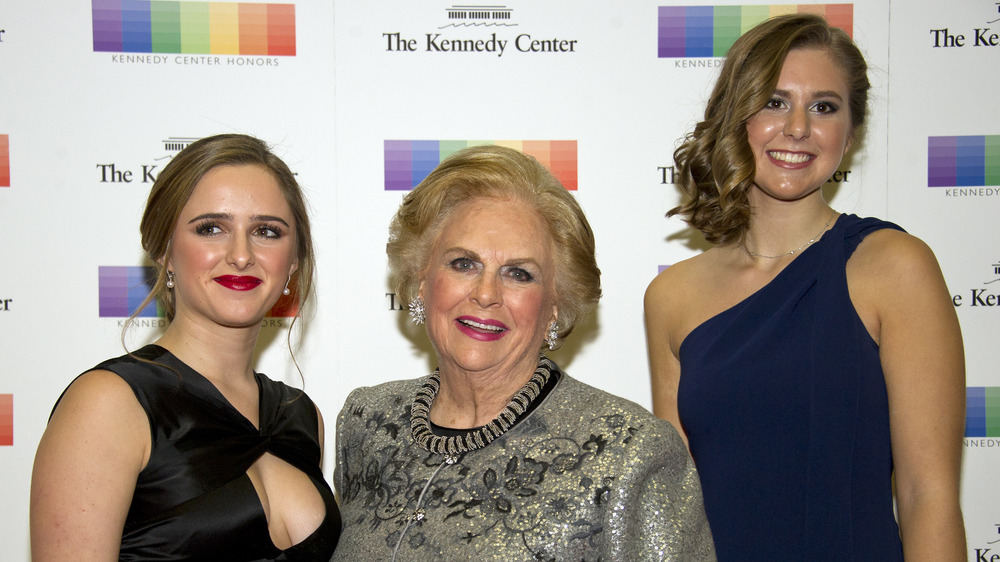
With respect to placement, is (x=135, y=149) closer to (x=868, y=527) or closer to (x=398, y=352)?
(x=398, y=352)

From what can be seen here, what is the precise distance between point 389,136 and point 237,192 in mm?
1102

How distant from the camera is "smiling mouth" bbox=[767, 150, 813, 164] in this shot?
205cm

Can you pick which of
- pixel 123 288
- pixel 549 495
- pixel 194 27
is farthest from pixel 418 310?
pixel 194 27

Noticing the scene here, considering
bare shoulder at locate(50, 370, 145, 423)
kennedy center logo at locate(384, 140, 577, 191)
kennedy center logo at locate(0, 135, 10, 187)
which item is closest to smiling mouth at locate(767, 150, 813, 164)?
kennedy center logo at locate(384, 140, 577, 191)

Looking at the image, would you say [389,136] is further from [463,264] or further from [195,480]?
[195,480]

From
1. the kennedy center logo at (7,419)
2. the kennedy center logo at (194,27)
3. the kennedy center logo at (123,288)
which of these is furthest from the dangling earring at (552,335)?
the kennedy center logo at (7,419)

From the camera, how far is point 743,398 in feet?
6.70

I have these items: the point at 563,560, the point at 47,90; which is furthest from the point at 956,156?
the point at 47,90

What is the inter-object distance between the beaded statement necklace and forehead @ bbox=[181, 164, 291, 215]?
2.09ft

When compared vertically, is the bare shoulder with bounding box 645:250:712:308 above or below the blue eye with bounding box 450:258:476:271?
below

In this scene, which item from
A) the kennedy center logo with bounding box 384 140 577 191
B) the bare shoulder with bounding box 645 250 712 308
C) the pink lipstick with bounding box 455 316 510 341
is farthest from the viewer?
the kennedy center logo with bounding box 384 140 577 191

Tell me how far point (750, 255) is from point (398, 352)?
137cm

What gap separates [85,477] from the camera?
63.2 inches

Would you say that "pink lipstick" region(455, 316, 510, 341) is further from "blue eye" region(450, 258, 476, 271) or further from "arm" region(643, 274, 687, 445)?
"arm" region(643, 274, 687, 445)
